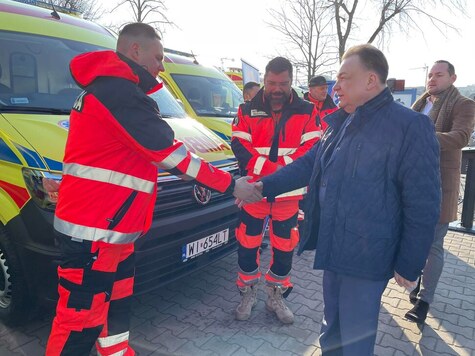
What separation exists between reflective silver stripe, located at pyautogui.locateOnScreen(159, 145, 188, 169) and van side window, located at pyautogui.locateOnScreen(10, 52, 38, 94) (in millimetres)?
1849

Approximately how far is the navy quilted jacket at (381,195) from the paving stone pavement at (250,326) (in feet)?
3.93

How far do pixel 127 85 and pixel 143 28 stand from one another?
0.39 m

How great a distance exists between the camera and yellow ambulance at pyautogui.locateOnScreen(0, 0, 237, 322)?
2361 mm

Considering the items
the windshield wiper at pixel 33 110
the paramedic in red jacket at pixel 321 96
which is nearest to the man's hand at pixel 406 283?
the windshield wiper at pixel 33 110

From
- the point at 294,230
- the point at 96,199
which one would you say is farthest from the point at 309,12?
the point at 96,199

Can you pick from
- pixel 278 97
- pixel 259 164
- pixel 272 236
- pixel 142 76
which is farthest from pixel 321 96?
pixel 142 76

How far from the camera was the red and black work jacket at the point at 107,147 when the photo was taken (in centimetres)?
177

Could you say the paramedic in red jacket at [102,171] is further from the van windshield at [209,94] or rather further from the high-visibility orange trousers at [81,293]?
the van windshield at [209,94]

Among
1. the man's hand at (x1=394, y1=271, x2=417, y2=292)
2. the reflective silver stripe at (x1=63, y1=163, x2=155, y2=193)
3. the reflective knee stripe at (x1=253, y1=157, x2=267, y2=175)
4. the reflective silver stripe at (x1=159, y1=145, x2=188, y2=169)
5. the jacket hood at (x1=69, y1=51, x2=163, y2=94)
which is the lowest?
the man's hand at (x1=394, y1=271, x2=417, y2=292)

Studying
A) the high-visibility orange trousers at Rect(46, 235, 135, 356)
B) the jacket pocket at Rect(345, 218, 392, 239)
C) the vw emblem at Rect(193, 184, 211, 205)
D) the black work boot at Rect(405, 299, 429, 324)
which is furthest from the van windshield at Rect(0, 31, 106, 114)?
the black work boot at Rect(405, 299, 429, 324)

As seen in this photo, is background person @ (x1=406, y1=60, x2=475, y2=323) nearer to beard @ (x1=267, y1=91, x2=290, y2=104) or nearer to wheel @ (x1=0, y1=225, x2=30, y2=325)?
beard @ (x1=267, y1=91, x2=290, y2=104)

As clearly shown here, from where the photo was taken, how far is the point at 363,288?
1908mm

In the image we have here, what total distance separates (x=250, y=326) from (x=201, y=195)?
1171mm

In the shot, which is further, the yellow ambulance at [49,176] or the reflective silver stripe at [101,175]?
the yellow ambulance at [49,176]
